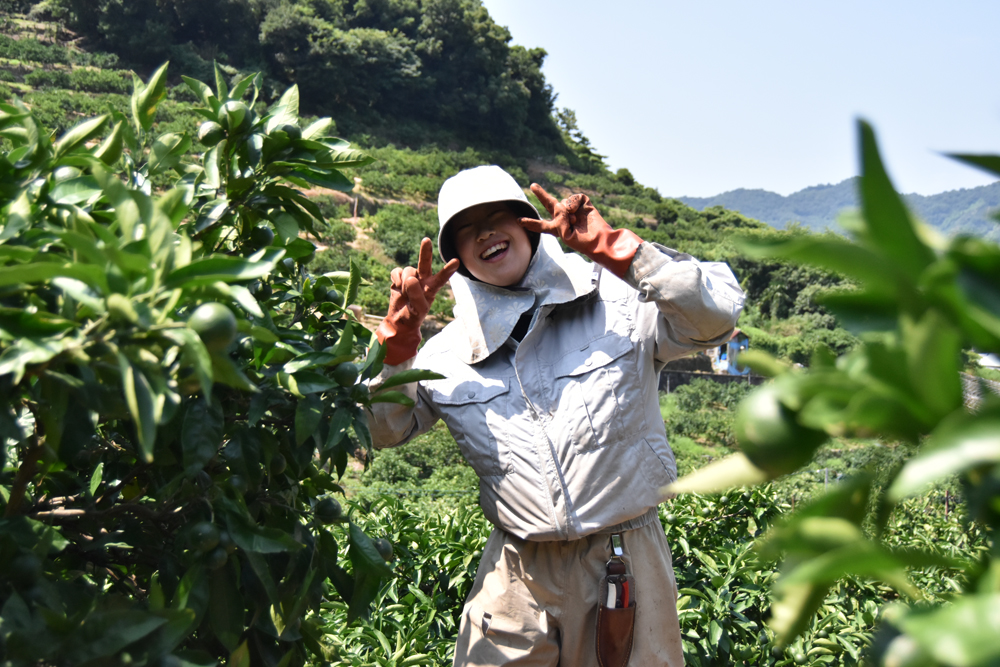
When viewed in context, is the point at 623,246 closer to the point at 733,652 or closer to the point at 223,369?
the point at 223,369

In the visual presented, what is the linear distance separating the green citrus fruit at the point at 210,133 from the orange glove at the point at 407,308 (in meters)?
0.55

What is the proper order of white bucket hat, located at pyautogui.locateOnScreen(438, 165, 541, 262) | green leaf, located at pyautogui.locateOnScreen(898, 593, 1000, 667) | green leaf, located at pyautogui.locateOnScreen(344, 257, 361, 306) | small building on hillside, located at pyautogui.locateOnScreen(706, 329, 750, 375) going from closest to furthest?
green leaf, located at pyautogui.locateOnScreen(898, 593, 1000, 667) → green leaf, located at pyautogui.locateOnScreen(344, 257, 361, 306) → white bucket hat, located at pyautogui.locateOnScreen(438, 165, 541, 262) → small building on hillside, located at pyautogui.locateOnScreen(706, 329, 750, 375)

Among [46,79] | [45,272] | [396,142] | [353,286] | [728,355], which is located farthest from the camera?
[396,142]

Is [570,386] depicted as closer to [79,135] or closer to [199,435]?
[199,435]

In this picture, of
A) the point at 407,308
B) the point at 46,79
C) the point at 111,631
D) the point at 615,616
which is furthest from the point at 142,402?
the point at 46,79

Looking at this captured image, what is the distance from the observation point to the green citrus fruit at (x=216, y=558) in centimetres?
77

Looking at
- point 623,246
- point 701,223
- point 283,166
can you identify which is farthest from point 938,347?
point 701,223

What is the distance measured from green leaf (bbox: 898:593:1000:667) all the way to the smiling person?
110cm

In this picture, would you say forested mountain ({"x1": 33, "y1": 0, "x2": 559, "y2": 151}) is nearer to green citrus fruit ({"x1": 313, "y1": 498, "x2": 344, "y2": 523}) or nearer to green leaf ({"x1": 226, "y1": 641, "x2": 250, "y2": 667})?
green citrus fruit ({"x1": 313, "y1": 498, "x2": 344, "y2": 523})

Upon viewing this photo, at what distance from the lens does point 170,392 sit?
54 cm

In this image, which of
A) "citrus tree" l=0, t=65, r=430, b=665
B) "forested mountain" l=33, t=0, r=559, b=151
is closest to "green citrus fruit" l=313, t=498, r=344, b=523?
"citrus tree" l=0, t=65, r=430, b=665

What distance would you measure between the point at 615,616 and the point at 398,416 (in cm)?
56

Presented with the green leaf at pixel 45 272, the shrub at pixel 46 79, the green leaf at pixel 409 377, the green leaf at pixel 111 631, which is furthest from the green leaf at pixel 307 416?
the shrub at pixel 46 79

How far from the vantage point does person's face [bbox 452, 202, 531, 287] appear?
5.39 feet
